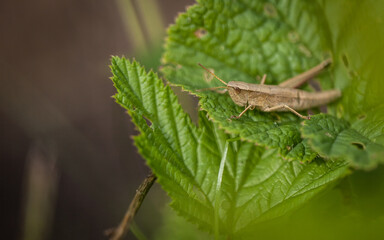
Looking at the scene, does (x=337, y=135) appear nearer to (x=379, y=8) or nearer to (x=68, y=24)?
(x=379, y=8)

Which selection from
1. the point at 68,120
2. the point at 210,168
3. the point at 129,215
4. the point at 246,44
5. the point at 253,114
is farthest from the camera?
the point at 68,120

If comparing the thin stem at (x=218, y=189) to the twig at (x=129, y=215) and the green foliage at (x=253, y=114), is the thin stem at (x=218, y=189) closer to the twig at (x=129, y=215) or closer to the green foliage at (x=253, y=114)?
the green foliage at (x=253, y=114)

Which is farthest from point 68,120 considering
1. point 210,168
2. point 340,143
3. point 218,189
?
point 340,143

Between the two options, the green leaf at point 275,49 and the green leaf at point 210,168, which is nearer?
the green leaf at point 210,168

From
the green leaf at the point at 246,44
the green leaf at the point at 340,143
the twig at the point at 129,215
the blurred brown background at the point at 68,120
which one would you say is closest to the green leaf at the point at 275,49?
the green leaf at the point at 246,44

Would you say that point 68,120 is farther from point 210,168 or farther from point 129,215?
point 129,215

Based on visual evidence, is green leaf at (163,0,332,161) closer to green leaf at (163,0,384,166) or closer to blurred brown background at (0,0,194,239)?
green leaf at (163,0,384,166)

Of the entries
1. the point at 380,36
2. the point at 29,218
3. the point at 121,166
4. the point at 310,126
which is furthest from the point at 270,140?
the point at 121,166
